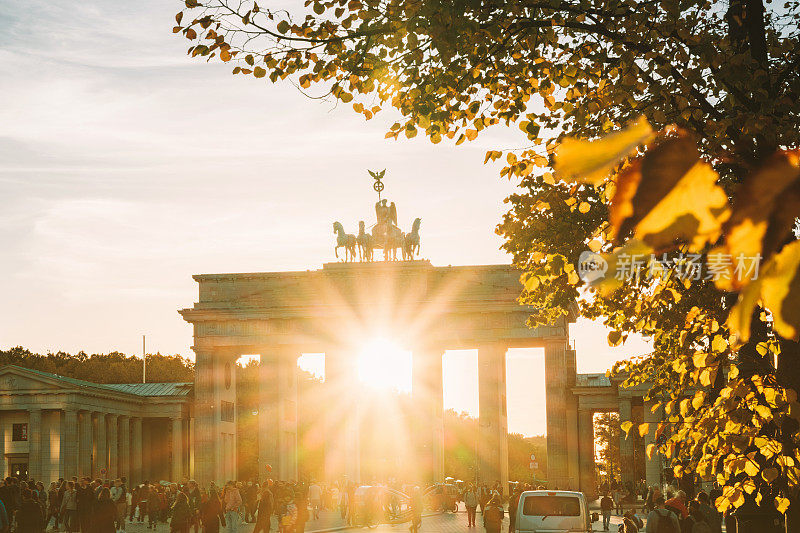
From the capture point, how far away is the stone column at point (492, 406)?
68.4 metres

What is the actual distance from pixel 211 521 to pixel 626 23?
63.6 ft

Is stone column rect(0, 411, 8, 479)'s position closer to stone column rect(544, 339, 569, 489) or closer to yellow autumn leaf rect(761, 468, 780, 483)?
stone column rect(544, 339, 569, 489)

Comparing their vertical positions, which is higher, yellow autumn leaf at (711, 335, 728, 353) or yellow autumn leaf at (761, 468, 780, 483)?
yellow autumn leaf at (711, 335, 728, 353)

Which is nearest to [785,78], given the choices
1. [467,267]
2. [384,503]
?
[384,503]

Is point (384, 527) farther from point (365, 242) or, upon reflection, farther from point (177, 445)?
point (177, 445)

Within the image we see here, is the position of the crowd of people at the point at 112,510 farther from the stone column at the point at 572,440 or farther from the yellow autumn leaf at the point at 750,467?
the stone column at the point at 572,440

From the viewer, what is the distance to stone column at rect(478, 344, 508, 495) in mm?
68438

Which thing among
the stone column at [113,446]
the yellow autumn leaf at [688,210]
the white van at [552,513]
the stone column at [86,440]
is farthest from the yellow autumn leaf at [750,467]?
the stone column at [113,446]

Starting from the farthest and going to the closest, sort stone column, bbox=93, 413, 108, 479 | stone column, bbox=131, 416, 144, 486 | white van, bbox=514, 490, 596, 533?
stone column, bbox=131, 416, 144, 486 → stone column, bbox=93, 413, 108, 479 → white van, bbox=514, 490, 596, 533

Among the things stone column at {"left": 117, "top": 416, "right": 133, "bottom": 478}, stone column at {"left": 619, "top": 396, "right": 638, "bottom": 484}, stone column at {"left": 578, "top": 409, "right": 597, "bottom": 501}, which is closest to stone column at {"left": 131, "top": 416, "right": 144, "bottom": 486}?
stone column at {"left": 117, "top": 416, "right": 133, "bottom": 478}

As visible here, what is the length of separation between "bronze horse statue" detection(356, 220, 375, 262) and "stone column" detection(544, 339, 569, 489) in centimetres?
1355

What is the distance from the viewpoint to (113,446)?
75750 millimetres

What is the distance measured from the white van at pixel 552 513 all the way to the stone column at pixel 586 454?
4732cm

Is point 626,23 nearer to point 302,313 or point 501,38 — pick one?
point 501,38
